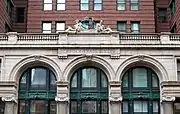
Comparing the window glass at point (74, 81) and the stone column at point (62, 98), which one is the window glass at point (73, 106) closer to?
the stone column at point (62, 98)

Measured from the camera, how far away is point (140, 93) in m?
44.5

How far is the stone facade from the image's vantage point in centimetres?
4391

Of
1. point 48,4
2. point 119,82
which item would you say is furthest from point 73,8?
point 119,82

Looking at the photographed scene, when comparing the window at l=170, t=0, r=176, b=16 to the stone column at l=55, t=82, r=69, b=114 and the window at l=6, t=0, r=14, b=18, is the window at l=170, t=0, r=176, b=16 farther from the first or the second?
the window at l=6, t=0, r=14, b=18

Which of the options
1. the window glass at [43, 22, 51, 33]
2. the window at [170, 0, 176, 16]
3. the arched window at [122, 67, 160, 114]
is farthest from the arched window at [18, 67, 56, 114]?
the window at [170, 0, 176, 16]

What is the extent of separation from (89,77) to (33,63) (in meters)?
5.34

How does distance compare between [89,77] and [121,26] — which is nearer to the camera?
[89,77]

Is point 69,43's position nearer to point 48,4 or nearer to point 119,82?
point 119,82

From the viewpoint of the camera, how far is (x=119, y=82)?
43.8 meters

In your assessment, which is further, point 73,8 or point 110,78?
point 73,8

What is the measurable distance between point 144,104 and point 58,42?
31.9ft

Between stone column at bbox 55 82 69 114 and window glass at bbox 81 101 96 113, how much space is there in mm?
1783

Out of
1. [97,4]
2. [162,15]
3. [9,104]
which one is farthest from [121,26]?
[9,104]

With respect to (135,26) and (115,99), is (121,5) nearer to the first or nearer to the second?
(135,26)
